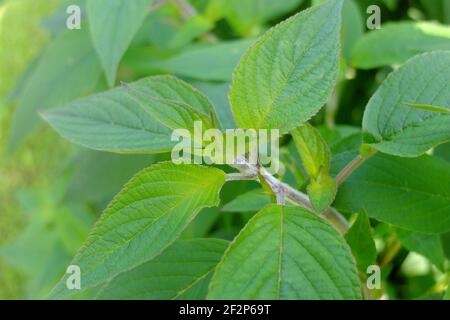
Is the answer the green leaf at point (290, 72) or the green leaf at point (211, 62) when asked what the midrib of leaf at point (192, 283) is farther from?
the green leaf at point (211, 62)

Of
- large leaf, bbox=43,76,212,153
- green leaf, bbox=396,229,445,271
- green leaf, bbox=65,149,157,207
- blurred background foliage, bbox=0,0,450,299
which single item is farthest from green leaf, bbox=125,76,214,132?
green leaf, bbox=65,149,157,207

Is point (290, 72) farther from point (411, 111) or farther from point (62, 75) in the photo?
point (62, 75)

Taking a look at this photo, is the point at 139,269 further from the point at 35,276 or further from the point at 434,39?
the point at 35,276

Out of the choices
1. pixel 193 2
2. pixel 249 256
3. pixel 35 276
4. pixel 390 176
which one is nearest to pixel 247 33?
pixel 193 2

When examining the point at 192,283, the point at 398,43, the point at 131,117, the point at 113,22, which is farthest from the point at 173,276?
the point at 398,43

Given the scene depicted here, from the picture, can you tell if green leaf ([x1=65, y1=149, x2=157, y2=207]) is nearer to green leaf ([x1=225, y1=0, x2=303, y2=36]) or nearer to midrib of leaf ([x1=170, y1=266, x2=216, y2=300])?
green leaf ([x1=225, y1=0, x2=303, y2=36])
